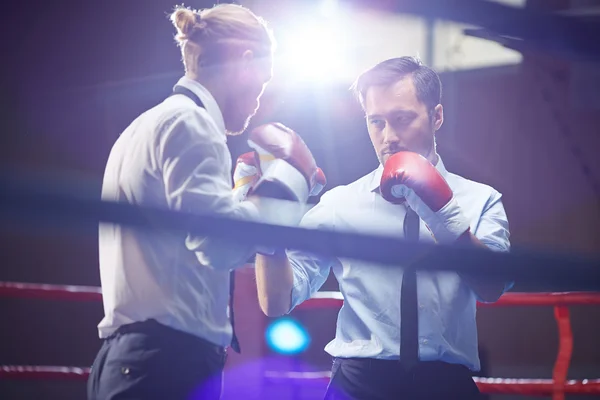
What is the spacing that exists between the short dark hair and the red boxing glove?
327 mm

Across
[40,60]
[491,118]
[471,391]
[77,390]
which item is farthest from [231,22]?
[491,118]

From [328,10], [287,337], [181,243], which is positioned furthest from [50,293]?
[287,337]

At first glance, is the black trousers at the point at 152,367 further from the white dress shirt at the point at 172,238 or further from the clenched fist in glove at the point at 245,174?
the clenched fist in glove at the point at 245,174

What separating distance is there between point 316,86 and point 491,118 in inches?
49.8

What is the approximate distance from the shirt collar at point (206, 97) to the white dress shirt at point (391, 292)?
10.6 inches

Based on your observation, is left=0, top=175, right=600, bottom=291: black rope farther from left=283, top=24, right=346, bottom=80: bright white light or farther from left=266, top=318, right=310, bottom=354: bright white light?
left=266, top=318, right=310, bottom=354: bright white light

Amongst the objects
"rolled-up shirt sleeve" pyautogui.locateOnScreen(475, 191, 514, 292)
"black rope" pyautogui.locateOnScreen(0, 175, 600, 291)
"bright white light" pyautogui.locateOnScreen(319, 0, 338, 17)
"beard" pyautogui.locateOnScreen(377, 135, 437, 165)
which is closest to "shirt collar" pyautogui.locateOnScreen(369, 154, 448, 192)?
"beard" pyautogui.locateOnScreen(377, 135, 437, 165)

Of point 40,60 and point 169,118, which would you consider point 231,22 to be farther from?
point 40,60

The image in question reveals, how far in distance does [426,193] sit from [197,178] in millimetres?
490

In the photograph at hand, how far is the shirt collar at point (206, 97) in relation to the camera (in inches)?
46.1

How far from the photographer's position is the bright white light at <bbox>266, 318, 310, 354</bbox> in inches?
157

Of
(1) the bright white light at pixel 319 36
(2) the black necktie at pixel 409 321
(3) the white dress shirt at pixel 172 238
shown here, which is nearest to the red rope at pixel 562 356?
(2) the black necktie at pixel 409 321

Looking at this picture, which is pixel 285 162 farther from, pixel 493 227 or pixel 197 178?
pixel 493 227

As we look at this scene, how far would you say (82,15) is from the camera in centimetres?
356
